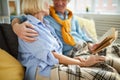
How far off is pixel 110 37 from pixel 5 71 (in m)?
0.71

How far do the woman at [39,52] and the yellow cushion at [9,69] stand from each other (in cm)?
6

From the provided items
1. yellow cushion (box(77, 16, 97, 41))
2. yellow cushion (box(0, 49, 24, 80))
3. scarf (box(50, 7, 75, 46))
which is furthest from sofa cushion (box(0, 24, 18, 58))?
yellow cushion (box(77, 16, 97, 41))

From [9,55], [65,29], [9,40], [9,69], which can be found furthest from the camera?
[65,29]

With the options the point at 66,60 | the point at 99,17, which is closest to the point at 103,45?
the point at 66,60

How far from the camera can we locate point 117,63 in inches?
49.8

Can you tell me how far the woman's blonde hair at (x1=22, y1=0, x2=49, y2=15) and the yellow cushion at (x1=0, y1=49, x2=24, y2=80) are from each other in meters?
0.34

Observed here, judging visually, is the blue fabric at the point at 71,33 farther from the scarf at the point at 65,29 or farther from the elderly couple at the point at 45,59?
the elderly couple at the point at 45,59

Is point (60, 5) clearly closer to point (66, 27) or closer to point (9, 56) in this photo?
point (66, 27)

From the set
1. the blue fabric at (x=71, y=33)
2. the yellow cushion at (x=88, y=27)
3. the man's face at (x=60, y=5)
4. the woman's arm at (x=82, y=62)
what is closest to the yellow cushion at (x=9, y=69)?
the woman's arm at (x=82, y=62)

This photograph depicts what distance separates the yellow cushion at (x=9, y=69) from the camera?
1.10m

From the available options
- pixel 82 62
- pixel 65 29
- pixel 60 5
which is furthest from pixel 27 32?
pixel 60 5

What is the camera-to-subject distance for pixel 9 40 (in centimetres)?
138

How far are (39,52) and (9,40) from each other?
1.06ft

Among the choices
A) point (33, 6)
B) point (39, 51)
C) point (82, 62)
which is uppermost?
point (33, 6)
